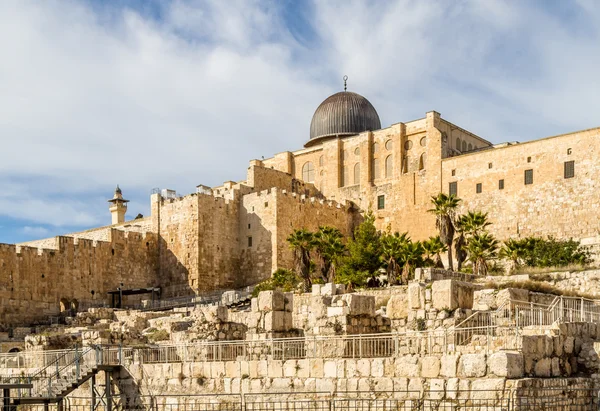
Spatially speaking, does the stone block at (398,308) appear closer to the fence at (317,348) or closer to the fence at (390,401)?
the fence at (317,348)

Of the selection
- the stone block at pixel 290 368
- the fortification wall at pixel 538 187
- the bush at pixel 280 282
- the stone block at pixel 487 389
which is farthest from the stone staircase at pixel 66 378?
the fortification wall at pixel 538 187

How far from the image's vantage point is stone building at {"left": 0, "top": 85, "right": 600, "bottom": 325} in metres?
40.7

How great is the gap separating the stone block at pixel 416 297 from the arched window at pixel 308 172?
34.9 metres

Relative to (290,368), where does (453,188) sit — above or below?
above

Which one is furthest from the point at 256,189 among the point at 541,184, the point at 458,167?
the point at 541,184

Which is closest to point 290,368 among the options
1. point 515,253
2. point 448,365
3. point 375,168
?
point 448,365

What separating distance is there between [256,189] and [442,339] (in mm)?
33479

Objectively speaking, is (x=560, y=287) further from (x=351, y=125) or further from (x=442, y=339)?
(x=351, y=125)

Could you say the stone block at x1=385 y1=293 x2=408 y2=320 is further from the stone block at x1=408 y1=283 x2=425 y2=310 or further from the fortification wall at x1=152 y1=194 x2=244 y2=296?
the fortification wall at x1=152 y1=194 x2=244 y2=296

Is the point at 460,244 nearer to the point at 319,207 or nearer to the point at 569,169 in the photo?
the point at 569,169

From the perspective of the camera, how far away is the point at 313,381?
15023 millimetres

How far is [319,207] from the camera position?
157 ft

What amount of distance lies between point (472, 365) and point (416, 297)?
4112 millimetres

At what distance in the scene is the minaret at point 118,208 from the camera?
57375 mm
